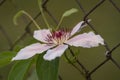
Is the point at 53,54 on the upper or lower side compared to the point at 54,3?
lower

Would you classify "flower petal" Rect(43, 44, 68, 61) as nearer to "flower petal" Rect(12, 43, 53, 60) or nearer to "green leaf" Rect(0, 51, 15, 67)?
"flower petal" Rect(12, 43, 53, 60)

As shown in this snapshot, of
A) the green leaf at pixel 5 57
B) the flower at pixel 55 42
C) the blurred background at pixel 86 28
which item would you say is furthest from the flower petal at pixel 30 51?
the blurred background at pixel 86 28

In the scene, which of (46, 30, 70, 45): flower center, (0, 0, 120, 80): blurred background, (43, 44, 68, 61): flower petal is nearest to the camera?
(43, 44, 68, 61): flower petal

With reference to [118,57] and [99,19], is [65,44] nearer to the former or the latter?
[118,57]

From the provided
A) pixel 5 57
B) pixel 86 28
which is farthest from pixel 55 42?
pixel 86 28

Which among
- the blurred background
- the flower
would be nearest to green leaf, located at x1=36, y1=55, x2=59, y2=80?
the flower

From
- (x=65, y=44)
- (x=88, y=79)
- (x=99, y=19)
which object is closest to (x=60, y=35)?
(x=65, y=44)
